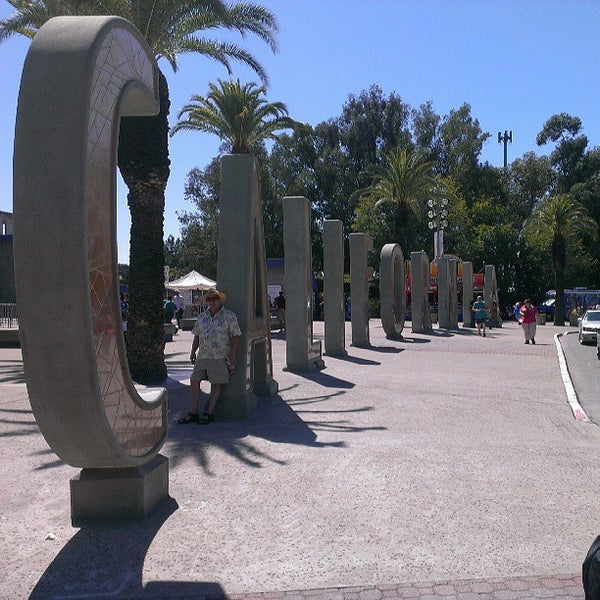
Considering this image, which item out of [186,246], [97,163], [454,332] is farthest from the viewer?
[186,246]

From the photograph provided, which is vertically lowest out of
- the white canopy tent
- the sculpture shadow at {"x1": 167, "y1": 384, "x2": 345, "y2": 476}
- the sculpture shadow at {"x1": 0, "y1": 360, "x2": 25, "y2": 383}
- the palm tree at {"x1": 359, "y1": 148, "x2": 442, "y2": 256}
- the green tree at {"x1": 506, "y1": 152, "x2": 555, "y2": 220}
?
the sculpture shadow at {"x1": 167, "y1": 384, "x2": 345, "y2": 476}

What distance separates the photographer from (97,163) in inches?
183

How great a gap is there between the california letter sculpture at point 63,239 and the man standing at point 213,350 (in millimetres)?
3908

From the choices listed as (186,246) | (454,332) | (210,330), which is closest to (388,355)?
(210,330)

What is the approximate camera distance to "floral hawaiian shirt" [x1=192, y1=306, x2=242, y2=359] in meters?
8.54

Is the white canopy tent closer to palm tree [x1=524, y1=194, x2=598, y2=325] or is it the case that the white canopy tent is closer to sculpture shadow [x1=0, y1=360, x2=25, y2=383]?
sculpture shadow [x1=0, y1=360, x2=25, y2=383]

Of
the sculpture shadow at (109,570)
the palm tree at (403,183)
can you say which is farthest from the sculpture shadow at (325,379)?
the palm tree at (403,183)

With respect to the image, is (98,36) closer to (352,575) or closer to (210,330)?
(352,575)

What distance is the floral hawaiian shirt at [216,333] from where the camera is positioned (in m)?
8.54

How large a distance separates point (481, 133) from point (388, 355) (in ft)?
138

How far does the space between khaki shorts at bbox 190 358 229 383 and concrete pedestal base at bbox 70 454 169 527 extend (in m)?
3.44

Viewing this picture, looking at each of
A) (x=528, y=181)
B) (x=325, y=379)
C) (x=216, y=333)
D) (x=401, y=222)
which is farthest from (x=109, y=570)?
(x=528, y=181)

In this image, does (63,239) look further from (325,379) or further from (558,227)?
(558,227)

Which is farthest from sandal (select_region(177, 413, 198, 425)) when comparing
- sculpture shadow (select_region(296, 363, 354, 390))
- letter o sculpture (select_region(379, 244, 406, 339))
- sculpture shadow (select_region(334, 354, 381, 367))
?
letter o sculpture (select_region(379, 244, 406, 339))
